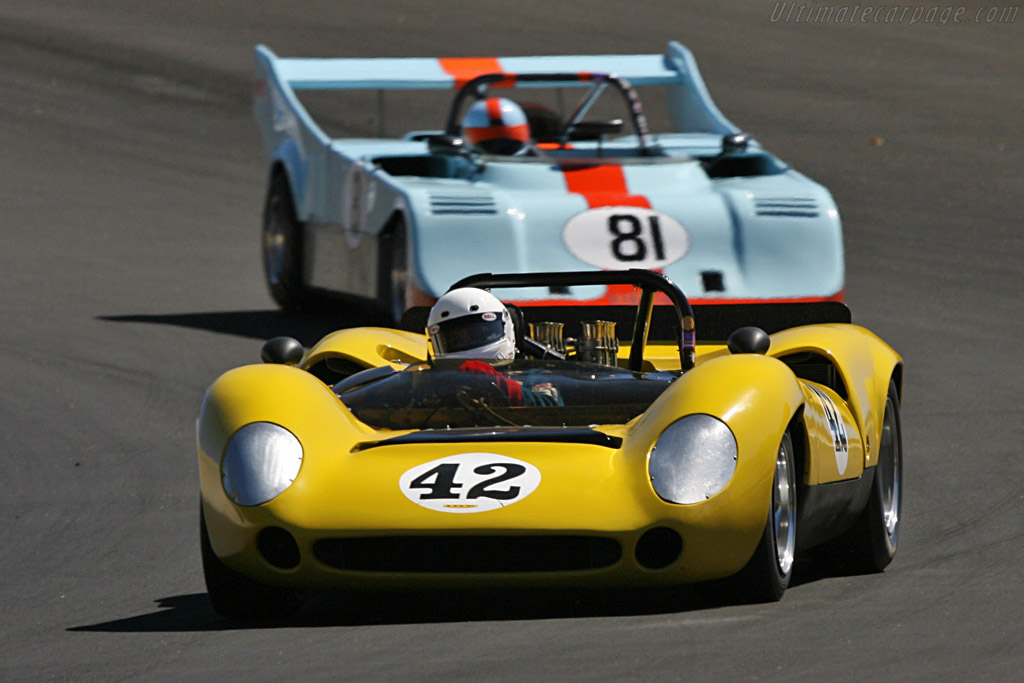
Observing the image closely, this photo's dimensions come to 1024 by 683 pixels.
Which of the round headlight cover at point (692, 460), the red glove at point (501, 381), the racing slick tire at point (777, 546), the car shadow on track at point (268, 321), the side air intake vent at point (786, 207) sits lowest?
the car shadow on track at point (268, 321)

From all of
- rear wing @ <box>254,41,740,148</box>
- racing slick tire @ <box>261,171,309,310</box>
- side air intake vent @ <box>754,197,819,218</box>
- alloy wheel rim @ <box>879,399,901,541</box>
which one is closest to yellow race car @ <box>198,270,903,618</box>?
alloy wheel rim @ <box>879,399,901,541</box>

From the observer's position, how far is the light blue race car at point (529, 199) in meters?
11.9

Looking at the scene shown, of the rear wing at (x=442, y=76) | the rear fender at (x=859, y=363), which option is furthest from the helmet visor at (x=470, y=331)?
the rear wing at (x=442, y=76)

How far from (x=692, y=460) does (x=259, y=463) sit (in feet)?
3.76

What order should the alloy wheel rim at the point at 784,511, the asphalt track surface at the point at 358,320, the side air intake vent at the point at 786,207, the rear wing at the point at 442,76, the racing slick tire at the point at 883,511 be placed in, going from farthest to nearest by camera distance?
the rear wing at the point at 442,76
the side air intake vent at the point at 786,207
the racing slick tire at the point at 883,511
the alloy wheel rim at the point at 784,511
the asphalt track surface at the point at 358,320

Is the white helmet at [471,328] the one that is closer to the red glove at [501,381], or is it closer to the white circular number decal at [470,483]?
the red glove at [501,381]

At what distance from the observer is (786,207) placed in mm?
12180

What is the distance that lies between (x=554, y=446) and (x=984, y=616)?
46.7 inches

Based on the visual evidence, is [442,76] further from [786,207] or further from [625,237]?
[786,207]

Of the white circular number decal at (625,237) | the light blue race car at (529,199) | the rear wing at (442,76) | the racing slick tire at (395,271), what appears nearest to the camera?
the white circular number decal at (625,237)

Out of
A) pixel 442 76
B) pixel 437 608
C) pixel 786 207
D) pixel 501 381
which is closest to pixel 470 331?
pixel 501 381

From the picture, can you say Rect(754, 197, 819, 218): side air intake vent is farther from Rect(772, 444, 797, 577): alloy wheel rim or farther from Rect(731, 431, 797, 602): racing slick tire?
Rect(772, 444, 797, 577): alloy wheel rim

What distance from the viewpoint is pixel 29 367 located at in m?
11.9

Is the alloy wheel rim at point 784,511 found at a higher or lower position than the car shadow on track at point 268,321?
higher
